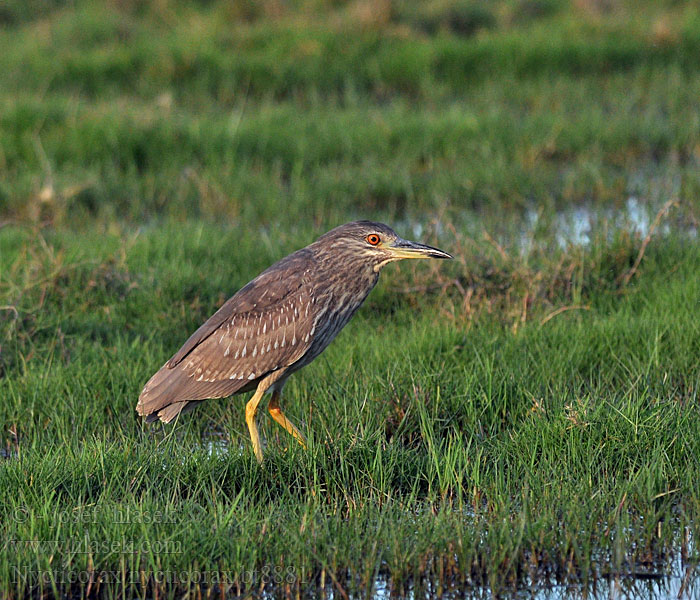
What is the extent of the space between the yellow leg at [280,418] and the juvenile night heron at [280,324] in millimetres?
14

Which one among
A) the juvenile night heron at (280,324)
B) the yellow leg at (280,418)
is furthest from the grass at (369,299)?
the juvenile night heron at (280,324)

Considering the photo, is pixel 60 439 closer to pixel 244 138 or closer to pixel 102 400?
pixel 102 400

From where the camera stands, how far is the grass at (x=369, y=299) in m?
4.54

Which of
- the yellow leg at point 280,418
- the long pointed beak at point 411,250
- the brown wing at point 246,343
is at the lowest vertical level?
the yellow leg at point 280,418

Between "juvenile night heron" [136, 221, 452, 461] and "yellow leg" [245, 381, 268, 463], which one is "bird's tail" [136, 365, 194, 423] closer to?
"juvenile night heron" [136, 221, 452, 461]

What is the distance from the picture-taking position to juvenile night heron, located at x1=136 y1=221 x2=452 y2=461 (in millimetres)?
5621

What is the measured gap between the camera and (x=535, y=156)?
34.3 ft

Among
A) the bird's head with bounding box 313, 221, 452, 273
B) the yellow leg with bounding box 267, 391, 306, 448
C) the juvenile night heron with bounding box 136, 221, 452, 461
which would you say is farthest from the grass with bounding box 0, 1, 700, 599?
the bird's head with bounding box 313, 221, 452, 273

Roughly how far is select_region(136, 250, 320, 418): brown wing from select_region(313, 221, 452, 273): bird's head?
0.20m

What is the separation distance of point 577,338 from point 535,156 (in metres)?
4.27

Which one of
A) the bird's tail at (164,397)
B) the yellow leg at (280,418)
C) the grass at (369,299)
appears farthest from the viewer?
the bird's tail at (164,397)

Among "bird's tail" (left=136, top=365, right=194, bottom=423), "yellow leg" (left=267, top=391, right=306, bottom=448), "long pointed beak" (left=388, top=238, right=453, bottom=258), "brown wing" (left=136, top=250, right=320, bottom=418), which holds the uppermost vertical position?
"long pointed beak" (left=388, top=238, right=453, bottom=258)

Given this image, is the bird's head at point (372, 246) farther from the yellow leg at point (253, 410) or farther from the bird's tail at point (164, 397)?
the bird's tail at point (164, 397)

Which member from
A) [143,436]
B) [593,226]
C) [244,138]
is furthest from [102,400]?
[244,138]
